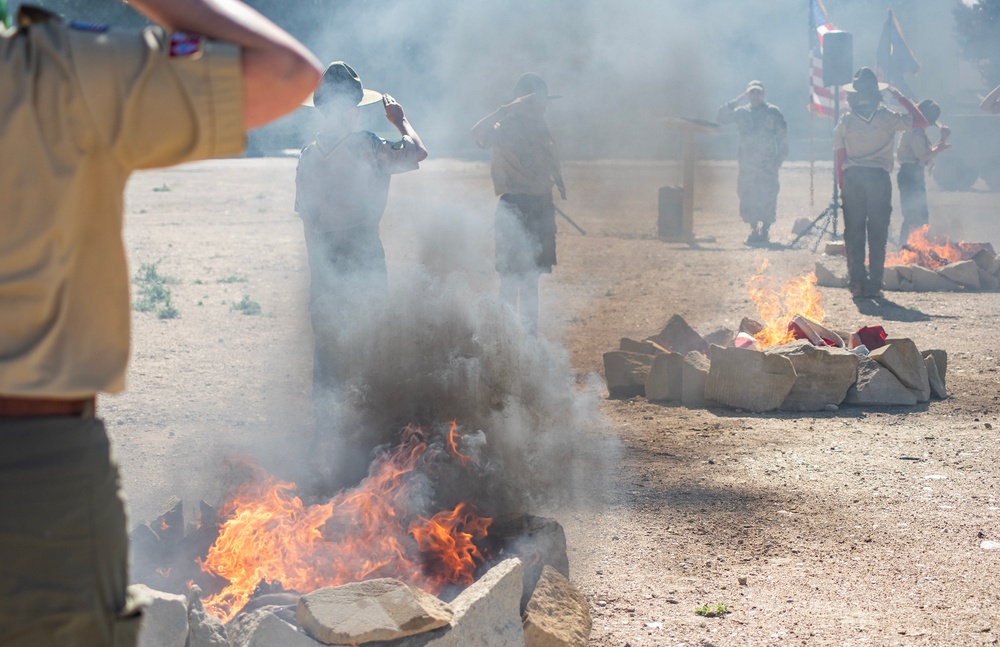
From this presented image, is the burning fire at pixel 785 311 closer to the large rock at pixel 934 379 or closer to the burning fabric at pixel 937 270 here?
the large rock at pixel 934 379

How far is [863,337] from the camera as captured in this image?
6.21 metres

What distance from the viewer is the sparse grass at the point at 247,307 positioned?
859cm

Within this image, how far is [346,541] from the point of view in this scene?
10.8 feet

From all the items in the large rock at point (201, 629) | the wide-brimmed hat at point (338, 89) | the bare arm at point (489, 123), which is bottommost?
the large rock at point (201, 629)

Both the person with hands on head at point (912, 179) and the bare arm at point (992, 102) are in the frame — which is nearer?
the bare arm at point (992, 102)

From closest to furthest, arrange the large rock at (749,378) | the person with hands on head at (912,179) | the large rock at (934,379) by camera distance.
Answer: the large rock at (749,378)
the large rock at (934,379)
the person with hands on head at (912,179)

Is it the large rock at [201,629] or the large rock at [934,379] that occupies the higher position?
the large rock at [934,379]

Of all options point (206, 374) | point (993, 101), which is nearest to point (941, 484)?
point (206, 374)

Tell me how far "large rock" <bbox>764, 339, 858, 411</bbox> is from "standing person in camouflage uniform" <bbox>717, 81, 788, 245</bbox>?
7.45 meters

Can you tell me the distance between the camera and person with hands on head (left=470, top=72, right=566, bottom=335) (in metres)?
6.75

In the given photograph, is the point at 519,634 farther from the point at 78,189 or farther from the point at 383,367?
the point at 78,189

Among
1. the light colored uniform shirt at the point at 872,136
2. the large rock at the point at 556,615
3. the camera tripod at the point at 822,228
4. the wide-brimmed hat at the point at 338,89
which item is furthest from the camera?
the camera tripod at the point at 822,228

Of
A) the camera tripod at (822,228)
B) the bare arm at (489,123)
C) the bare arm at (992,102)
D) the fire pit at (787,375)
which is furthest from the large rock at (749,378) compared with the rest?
the camera tripod at (822,228)

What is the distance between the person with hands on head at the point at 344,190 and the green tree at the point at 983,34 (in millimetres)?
25970
